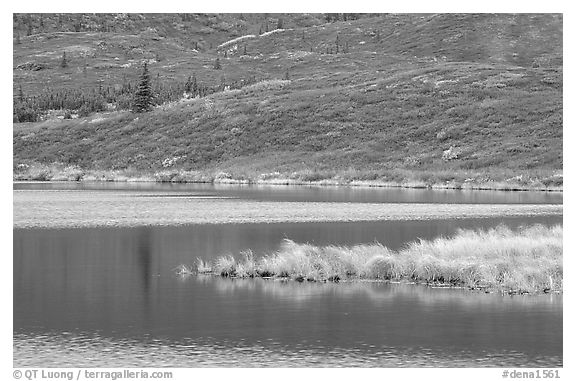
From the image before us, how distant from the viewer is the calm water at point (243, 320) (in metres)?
18.3

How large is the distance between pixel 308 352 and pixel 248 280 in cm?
877

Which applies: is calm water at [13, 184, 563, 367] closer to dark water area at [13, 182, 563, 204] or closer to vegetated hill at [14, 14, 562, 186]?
dark water area at [13, 182, 563, 204]

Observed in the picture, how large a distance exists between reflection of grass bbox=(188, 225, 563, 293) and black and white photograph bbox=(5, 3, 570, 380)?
62mm

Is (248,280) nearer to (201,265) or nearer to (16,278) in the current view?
(201,265)

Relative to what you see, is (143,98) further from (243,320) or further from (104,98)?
(243,320)

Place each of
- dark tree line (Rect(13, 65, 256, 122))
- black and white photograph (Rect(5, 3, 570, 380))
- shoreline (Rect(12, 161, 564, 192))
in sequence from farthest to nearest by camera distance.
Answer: dark tree line (Rect(13, 65, 256, 122)) < shoreline (Rect(12, 161, 564, 192)) < black and white photograph (Rect(5, 3, 570, 380))

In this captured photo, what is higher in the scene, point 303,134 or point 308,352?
point 303,134

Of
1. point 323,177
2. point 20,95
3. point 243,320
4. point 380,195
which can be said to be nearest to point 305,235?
point 243,320

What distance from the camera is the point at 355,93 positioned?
4771 inches

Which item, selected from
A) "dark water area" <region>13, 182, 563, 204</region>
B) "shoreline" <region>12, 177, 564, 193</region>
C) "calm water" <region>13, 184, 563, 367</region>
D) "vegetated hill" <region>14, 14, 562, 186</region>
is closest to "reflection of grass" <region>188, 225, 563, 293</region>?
"calm water" <region>13, 184, 563, 367</region>

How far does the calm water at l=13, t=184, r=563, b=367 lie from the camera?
720 inches
